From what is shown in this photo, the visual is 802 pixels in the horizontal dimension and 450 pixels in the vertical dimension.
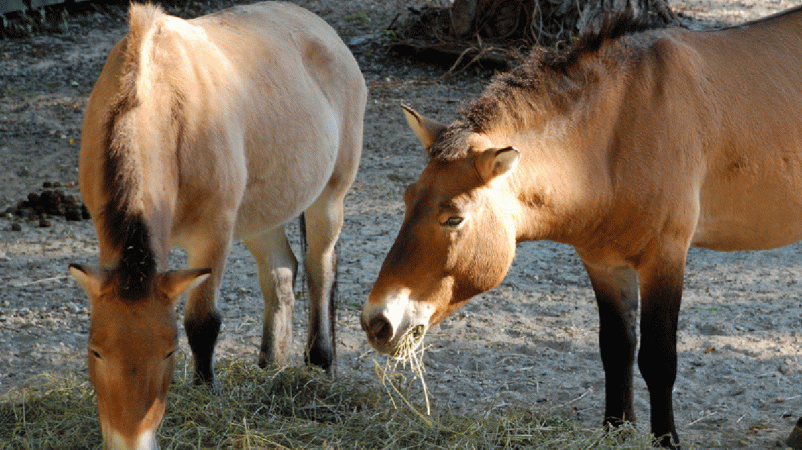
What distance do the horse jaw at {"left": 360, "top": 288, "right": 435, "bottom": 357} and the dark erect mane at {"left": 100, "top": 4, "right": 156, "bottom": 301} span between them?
0.74m

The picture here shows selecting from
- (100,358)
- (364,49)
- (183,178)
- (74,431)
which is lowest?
(364,49)

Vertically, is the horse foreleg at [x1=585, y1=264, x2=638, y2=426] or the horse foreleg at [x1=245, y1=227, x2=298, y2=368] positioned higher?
the horse foreleg at [x1=585, y1=264, x2=638, y2=426]

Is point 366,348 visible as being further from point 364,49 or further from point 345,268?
point 364,49

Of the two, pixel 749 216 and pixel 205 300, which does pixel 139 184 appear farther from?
pixel 749 216

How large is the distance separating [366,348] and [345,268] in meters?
1.08

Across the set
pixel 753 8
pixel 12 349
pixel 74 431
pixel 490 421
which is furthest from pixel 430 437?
pixel 753 8

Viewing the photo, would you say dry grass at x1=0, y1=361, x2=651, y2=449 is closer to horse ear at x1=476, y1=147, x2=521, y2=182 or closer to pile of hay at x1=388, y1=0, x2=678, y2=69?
horse ear at x1=476, y1=147, x2=521, y2=182

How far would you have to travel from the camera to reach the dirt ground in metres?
4.06

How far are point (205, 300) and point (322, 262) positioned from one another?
122 cm

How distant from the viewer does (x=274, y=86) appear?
388 cm

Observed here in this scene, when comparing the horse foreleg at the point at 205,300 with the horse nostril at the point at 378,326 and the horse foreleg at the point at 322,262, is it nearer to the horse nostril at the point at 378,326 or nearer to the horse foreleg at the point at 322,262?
the horse nostril at the point at 378,326

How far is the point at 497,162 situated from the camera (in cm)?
273

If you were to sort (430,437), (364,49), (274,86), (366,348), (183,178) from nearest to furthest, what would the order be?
(183,178)
(430,437)
(274,86)
(366,348)
(364,49)

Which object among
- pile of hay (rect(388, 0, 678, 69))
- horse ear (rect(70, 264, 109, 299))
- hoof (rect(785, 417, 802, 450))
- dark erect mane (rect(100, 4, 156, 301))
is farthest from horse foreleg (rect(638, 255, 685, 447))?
pile of hay (rect(388, 0, 678, 69))
